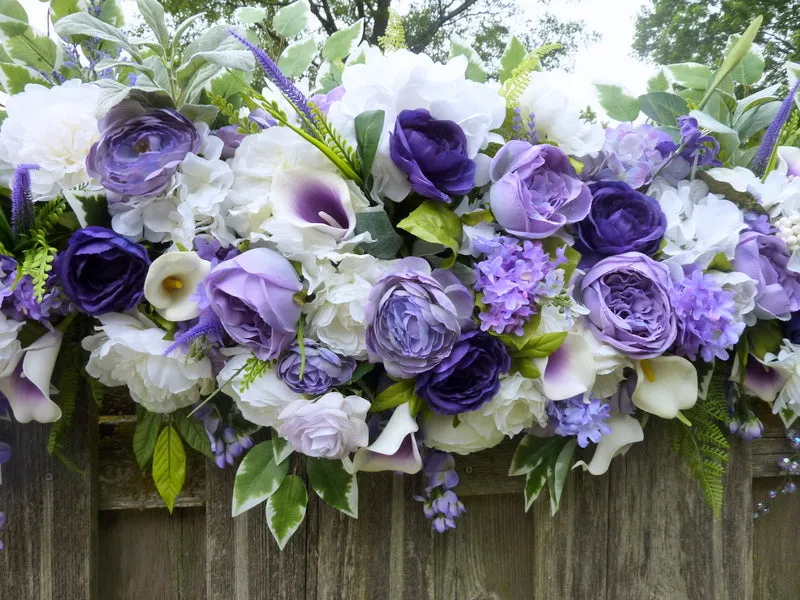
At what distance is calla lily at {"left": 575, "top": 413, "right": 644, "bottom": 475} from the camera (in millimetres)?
899

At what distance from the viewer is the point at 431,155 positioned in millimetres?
787

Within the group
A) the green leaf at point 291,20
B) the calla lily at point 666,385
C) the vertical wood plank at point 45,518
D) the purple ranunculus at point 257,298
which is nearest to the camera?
the purple ranunculus at point 257,298

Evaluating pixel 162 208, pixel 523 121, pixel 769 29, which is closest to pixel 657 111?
pixel 523 121

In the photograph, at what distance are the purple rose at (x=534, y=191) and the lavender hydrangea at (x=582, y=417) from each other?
236mm

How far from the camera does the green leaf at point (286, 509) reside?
2.91 ft

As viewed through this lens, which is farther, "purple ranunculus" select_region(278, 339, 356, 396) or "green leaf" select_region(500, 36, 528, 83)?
"green leaf" select_region(500, 36, 528, 83)

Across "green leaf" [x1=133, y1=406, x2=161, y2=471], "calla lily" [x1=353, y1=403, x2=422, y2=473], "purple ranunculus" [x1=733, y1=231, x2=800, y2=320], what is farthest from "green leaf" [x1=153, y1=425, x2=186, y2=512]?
"purple ranunculus" [x1=733, y1=231, x2=800, y2=320]

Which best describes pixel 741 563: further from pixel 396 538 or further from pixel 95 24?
pixel 95 24

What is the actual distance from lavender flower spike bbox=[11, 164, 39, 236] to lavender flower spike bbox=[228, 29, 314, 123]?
1.05 feet

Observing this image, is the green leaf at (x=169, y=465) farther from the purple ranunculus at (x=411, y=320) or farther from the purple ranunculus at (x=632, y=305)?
the purple ranunculus at (x=632, y=305)

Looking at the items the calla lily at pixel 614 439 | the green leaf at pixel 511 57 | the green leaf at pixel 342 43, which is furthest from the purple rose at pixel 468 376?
the green leaf at pixel 342 43

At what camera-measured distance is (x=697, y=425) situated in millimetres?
931

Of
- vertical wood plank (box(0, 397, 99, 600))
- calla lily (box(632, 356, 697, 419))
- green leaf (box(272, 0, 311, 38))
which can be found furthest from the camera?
green leaf (box(272, 0, 311, 38))

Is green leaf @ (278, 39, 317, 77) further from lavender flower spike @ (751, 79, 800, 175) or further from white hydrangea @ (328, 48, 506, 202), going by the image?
lavender flower spike @ (751, 79, 800, 175)
